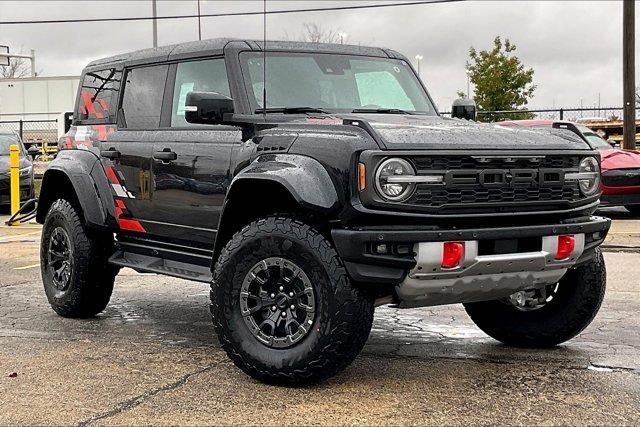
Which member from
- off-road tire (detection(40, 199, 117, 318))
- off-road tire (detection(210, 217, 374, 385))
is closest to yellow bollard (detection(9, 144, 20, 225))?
off-road tire (detection(40, 199, 117, 318))

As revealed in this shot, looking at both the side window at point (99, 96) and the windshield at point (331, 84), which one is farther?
the side window at point (99, 96)

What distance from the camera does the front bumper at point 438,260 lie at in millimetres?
4621

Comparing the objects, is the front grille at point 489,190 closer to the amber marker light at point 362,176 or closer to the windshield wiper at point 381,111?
the amber marker light at point 362,176

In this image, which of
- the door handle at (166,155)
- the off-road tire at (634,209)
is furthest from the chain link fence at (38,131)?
the door handle at (166,155)

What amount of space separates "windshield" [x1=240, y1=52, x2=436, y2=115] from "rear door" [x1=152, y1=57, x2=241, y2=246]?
0.82 feet

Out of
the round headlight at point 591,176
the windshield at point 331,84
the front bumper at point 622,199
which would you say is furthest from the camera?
the front bumper at point 622,199

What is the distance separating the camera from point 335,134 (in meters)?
4.91

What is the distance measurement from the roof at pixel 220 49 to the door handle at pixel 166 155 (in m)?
0.68

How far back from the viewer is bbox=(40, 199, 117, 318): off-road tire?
6.88 meters

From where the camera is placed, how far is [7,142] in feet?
63.4

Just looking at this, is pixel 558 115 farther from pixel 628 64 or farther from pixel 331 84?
pixel 331 84

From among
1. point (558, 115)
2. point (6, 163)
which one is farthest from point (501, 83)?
point (6, 163)

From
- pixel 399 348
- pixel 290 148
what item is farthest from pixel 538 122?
pixel 290 148

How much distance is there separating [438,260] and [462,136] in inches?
29.0
